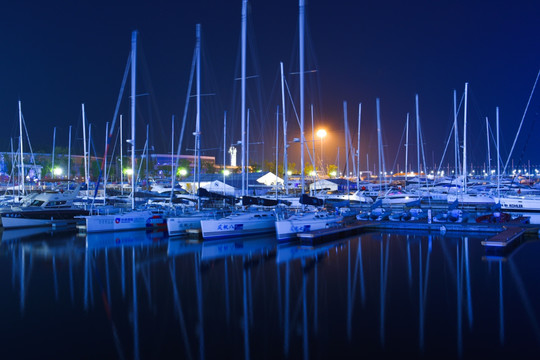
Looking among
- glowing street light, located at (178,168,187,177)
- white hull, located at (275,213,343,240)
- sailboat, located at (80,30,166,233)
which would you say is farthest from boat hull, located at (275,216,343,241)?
glowing street light, located at (178,168,187,177)

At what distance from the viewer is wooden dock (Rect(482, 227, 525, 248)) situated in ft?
74.1

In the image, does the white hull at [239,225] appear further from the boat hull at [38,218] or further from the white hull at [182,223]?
the boat hull at [38,218]

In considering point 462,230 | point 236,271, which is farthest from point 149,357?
point 462,230

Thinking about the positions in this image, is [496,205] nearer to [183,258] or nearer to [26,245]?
[183,258]

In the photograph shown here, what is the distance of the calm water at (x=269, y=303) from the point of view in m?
10.5

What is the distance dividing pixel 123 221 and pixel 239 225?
10.3m

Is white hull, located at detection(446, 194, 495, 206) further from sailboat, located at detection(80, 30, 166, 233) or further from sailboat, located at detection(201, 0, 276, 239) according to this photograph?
sailboat, located at detection(80, 30, 166, 233)

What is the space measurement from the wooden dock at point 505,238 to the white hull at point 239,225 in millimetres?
14222

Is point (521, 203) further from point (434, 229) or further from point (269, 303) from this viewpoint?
point (269, 303)

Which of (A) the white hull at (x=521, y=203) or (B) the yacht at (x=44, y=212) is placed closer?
(B) the yacht at (x=44, y=212)

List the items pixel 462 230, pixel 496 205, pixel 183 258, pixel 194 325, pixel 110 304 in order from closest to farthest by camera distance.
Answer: pixel 194 325 → pixel 110 304 → pixel 183 258 → pixel 462 230 → pixel 496 205

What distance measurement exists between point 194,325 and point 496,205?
33.9 meters

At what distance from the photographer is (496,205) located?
3728cm

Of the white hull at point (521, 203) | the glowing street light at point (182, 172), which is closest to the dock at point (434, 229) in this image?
the white hull at point (521, 203)
